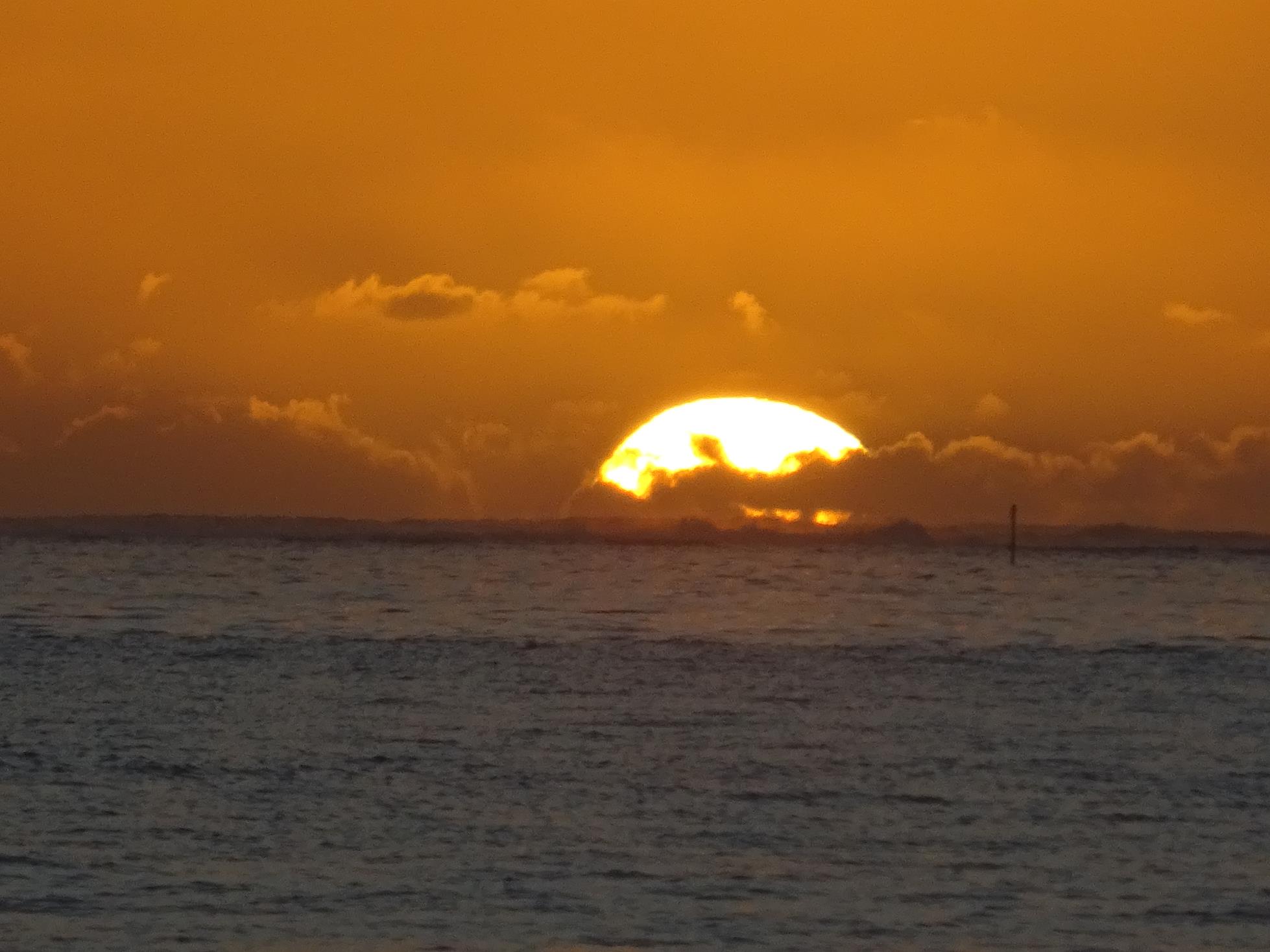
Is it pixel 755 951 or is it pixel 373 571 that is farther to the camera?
pixel 373 571

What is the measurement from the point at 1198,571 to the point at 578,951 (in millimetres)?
161663

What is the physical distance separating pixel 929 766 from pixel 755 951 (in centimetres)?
1592

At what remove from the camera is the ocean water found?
2295cm

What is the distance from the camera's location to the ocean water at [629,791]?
22.9 meters

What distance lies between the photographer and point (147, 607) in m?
92.6

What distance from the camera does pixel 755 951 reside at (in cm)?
2159

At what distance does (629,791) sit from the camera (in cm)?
3303

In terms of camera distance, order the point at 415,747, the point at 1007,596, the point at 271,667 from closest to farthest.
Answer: the point at 415,747 → the point at 271,667 → the point at 1007,596

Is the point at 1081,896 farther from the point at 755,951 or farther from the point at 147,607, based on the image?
the point at 147,607

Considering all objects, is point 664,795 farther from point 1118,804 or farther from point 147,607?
point 147,607

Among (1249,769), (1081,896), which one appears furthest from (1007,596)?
(1081,896)

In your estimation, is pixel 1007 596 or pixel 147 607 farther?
pixel 1007 596

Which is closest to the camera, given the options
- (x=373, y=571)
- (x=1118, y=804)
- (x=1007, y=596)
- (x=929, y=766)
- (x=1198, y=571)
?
(x=1118, y=804)

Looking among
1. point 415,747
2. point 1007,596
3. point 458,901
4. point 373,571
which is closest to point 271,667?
point 415,747
